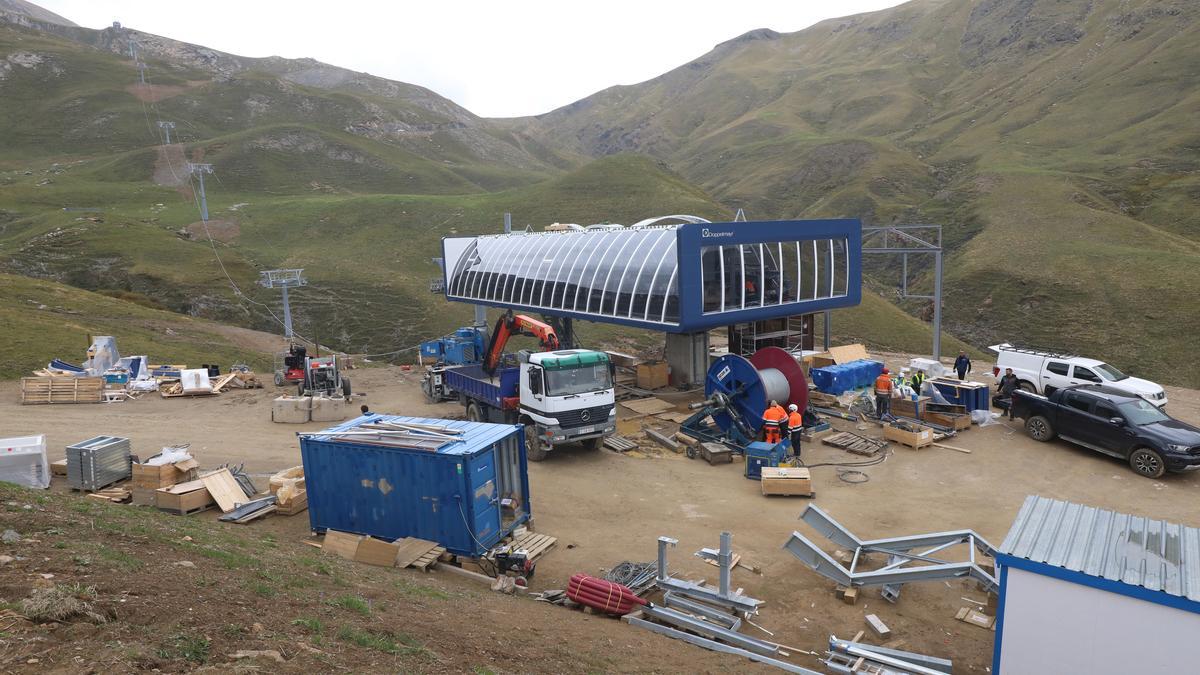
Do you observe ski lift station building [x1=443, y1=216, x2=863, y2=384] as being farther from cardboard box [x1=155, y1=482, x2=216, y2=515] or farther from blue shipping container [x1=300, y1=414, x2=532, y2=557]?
cardboard box [x1=155, y1=482, x2=216, y2=515]

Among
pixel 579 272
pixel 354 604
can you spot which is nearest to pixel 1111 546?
pixel 354 604

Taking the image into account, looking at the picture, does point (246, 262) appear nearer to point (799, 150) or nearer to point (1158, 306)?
point (1158, 306)

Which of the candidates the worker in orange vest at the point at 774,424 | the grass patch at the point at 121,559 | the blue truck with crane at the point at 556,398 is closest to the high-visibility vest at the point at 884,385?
the worker in orange vest at the point at 774,424

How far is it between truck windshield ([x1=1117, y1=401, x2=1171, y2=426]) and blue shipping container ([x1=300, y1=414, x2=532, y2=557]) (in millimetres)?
16292

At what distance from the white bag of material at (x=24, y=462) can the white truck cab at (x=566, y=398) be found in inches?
451

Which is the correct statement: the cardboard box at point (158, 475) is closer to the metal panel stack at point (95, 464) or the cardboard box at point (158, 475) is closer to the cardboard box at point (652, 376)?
the metal panel stack at point (95, 464)

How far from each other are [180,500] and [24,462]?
4.14 m

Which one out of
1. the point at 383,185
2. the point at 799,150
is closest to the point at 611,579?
the point at 383,185

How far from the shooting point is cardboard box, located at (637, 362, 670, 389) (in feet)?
86.0

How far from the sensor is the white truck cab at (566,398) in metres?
17.8

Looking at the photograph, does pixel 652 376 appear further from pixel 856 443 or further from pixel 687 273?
pixel 856 443

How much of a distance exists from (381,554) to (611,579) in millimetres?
4248

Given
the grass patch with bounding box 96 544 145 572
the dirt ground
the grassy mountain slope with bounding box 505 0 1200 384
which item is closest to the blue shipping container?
the dirt ground

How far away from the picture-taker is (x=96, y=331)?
1254 inches
